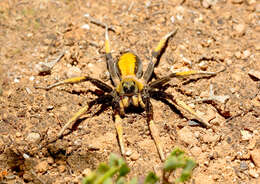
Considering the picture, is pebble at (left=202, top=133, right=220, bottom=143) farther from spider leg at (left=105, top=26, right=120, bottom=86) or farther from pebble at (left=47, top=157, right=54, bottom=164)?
pebble at (left=47, top=157, right=54, bottom=164)

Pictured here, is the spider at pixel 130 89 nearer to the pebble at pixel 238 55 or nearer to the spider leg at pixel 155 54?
the spider leg at pixel 155 54

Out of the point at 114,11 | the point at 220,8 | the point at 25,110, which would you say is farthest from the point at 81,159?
the point at 220,8

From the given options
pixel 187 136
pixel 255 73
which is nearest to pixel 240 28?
pixel 255 73

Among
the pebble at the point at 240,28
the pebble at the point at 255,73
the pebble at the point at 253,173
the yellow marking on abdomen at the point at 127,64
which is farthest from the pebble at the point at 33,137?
the pebble at the point at 240,28

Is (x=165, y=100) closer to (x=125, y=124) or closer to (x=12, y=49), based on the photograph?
(x=125, y=124)

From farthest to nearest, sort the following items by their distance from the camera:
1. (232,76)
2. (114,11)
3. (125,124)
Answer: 1. (114,11)
2. (232,76)
3. (125,124)

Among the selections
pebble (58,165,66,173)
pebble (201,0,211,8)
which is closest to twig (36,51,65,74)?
pebble (58,165,66,173)

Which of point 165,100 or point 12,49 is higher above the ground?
point 12,49
